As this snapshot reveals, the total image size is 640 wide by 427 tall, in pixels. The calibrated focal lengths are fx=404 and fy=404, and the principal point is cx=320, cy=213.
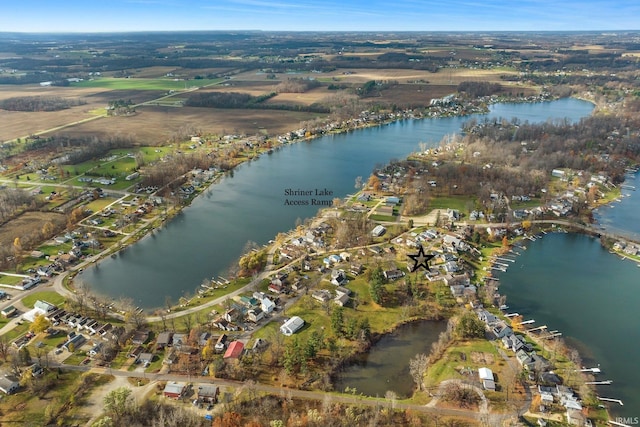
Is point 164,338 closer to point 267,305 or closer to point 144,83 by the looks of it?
point 267,305

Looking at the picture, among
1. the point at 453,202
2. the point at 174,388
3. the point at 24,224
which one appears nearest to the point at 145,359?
the point at 174,388

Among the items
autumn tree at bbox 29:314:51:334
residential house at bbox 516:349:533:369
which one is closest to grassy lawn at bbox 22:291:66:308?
autumn tree at bbox 29:314:51:334

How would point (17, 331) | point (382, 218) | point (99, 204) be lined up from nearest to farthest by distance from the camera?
point (17, 331) < point (382, 218) < point (99, 204)

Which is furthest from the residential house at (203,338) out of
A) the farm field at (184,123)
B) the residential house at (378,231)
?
the farm field at (184,123)

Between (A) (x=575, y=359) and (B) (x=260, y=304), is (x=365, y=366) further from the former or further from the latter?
(A) (x=575, y=359)

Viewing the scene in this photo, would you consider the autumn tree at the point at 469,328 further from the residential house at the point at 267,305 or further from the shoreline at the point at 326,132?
the shoreline at the point at 326,132

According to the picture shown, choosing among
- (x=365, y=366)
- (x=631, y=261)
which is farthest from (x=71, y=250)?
(x=631, y=261)
